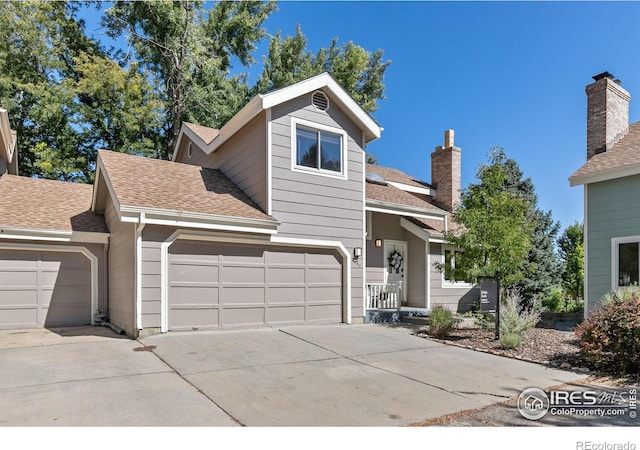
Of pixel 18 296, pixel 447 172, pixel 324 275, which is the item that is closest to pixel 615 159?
pixel 447 172

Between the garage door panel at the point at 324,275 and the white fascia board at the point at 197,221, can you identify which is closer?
the white fascia board at the point at 197,221

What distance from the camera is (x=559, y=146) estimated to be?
15492mm

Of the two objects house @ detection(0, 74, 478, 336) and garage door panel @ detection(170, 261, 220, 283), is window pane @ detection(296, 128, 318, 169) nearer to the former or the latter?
house @ detection(0, 74, 478, 336)

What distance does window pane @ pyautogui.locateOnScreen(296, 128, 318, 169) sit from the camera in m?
10.5

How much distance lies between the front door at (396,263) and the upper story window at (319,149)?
12.3 ft

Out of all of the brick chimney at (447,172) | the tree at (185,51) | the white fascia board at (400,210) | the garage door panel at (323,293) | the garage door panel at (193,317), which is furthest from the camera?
the tree at (185,51)

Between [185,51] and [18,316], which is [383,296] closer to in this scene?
[18,316]

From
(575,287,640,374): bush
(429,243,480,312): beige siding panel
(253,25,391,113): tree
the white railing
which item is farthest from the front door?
(253,25,391,113): tree

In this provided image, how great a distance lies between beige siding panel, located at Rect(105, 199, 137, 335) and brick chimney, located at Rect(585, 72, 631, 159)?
517 inches

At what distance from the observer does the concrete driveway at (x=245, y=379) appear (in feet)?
14.1

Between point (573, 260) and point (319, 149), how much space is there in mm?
16911

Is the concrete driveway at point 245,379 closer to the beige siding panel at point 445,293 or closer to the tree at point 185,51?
the beige siding panel at point 445,293

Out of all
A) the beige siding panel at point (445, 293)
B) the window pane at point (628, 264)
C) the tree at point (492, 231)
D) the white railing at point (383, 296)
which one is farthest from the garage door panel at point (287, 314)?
the window pane at point (628, 264)

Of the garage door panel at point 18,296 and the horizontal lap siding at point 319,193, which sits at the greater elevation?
the horizontal lap siding at point 319,193
